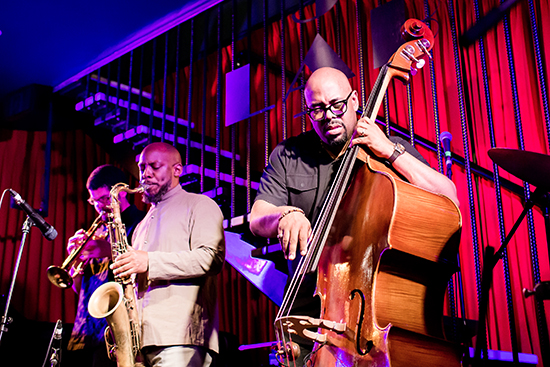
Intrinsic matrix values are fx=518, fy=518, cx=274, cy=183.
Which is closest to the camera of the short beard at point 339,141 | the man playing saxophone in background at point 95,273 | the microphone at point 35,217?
the short beard at point 339,141

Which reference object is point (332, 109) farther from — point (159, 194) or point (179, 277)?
point (159, 194)

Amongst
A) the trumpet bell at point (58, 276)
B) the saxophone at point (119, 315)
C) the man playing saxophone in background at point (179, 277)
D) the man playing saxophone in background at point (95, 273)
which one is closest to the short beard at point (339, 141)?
the man playing saxophone in background at point (179, 277)

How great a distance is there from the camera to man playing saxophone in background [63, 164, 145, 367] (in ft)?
9.87

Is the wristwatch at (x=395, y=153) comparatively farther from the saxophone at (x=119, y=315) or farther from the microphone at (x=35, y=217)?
the microphone at (x=35, y=217)

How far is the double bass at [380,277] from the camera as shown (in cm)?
144

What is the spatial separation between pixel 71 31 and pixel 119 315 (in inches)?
127

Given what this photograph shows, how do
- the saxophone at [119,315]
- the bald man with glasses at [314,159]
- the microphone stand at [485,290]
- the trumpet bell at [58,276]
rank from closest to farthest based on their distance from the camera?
the microphone stand at [485,290] < the bald man with glasses at [314,159] < the saxophone at [119,315] < the trumpet bell at [58,276]

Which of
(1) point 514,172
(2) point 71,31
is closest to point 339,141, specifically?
(1) point 514,172

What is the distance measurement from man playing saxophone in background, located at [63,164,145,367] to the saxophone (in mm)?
215

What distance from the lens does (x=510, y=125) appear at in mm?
3705

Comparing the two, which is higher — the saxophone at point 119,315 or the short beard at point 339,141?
the short beard at point 339,141

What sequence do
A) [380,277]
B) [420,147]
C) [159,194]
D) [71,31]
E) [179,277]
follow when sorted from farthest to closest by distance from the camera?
[71,31]
[420,147]
[159,194]
[179,277]
[380,277]

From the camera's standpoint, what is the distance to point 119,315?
2.66 metres

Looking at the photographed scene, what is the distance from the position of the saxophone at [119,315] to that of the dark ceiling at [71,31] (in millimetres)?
2540
